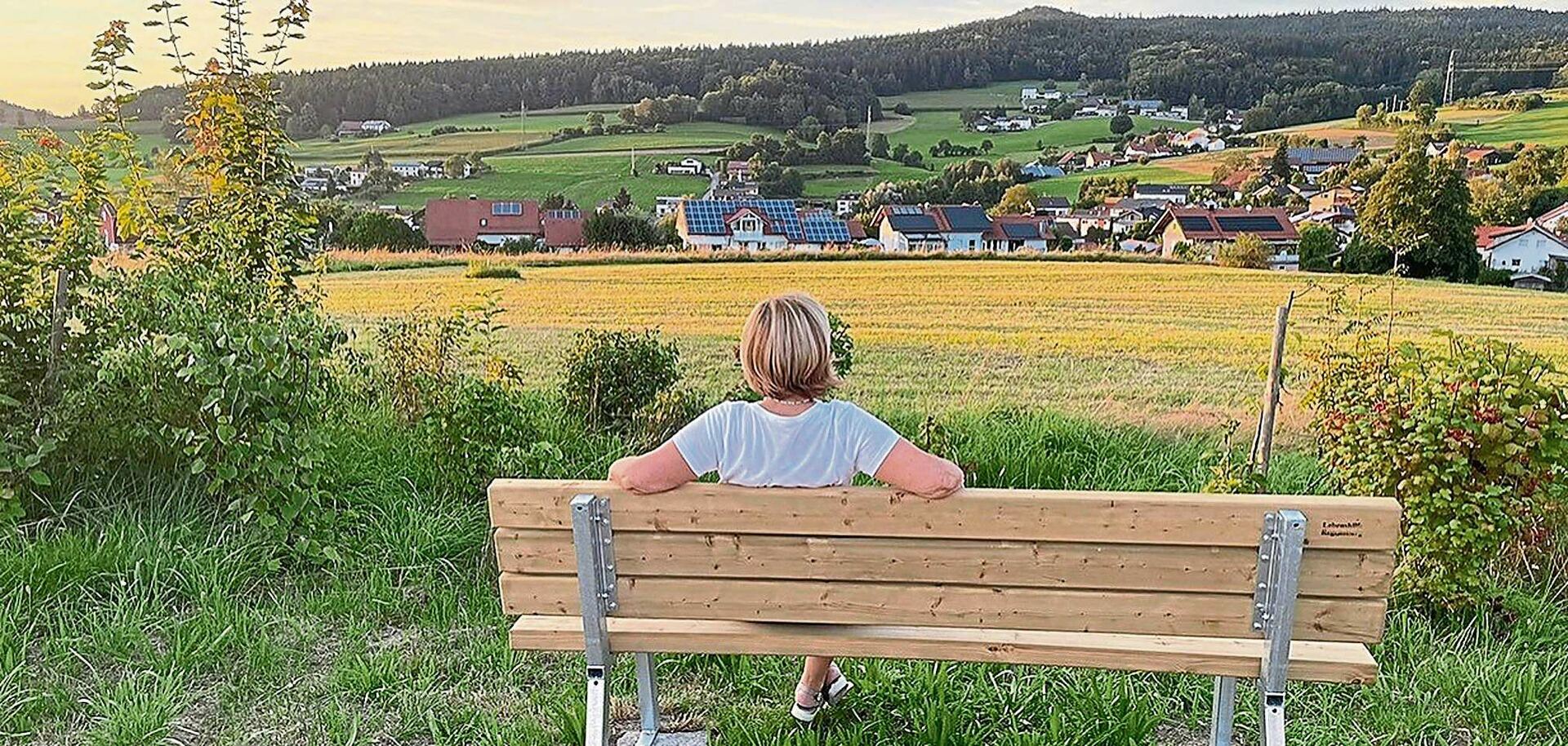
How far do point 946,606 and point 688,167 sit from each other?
15.7 ft

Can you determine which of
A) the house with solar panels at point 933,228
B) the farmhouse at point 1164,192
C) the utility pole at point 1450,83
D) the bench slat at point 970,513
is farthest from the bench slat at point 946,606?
the utility pole at point 1450,83

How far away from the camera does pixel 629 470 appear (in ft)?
7.22

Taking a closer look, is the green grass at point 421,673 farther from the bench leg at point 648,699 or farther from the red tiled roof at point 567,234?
the red tiled roof at point 567,234

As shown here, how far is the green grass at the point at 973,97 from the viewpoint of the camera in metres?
6.76

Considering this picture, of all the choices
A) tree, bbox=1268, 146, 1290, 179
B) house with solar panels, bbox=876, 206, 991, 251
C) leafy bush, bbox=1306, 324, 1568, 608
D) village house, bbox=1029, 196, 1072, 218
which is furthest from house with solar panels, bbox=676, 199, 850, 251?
leafy bush, bbox=1306, 324, 1568, 608

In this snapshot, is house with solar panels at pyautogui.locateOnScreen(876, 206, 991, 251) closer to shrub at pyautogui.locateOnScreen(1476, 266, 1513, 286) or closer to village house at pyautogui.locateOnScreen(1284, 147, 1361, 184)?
village house at pyautogui.locateOnScreen(1284, 147, 1361, 184)

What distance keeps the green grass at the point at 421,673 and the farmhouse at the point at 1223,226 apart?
291 centimetres

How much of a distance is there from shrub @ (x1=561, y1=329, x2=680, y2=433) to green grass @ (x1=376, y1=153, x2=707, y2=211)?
4.87 feet

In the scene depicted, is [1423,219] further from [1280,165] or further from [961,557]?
[961,557]

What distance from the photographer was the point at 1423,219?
5.92 m

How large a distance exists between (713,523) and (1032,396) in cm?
386

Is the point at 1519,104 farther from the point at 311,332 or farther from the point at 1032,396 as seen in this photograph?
the point at 311,332

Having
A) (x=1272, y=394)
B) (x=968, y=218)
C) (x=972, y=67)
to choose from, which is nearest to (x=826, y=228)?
(x=968, y=218)

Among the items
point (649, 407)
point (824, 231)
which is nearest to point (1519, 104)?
point (824, 231)
